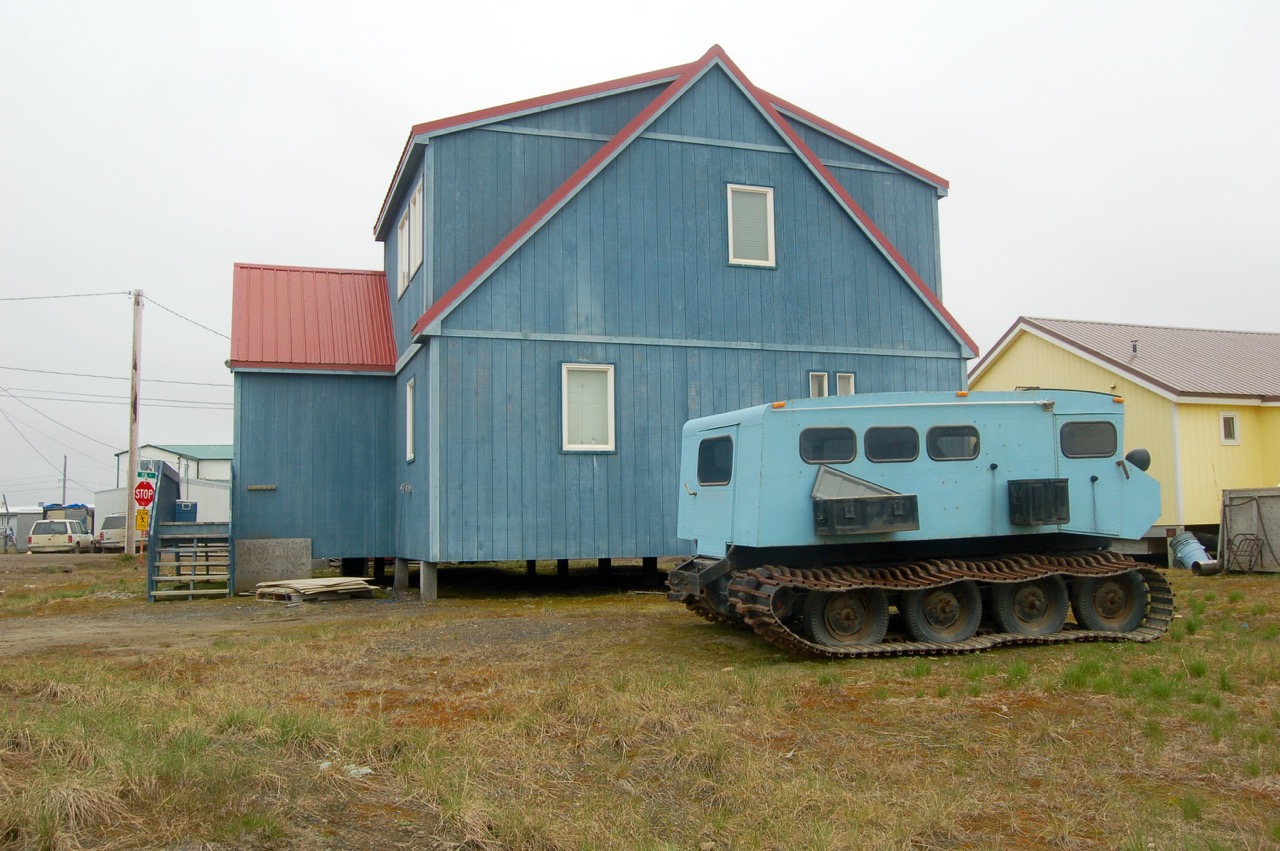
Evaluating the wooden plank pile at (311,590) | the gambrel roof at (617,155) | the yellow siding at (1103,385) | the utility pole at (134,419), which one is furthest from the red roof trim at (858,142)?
the utility pole at (134,419)

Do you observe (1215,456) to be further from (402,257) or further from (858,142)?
(402,257)

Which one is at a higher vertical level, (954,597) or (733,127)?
(733,127)

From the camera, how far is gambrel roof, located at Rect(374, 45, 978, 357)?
1742cm

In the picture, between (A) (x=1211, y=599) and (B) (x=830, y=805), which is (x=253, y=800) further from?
(A) (x=1211, y=599)

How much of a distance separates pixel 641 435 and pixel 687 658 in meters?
7.41

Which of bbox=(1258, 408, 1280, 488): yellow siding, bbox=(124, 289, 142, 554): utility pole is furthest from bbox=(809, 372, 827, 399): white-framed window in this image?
bbox=(124, 289, 142, 554): utility pole

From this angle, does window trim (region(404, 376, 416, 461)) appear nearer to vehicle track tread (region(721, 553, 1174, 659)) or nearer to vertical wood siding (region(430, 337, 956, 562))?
vertical wood siding (region(430, 337, 956, 562))

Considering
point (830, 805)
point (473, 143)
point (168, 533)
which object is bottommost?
point (830, 805)

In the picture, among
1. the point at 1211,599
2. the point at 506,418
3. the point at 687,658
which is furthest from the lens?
the point at 506,418

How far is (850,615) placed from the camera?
11055 mm

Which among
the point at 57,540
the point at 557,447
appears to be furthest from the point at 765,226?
the point at 57,540

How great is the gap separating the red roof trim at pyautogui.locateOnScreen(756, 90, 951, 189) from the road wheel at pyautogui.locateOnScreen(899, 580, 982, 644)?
1314 cm

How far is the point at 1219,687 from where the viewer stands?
898cm

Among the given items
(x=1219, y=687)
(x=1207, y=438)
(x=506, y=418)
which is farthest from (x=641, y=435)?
(x=1207, y=438)
